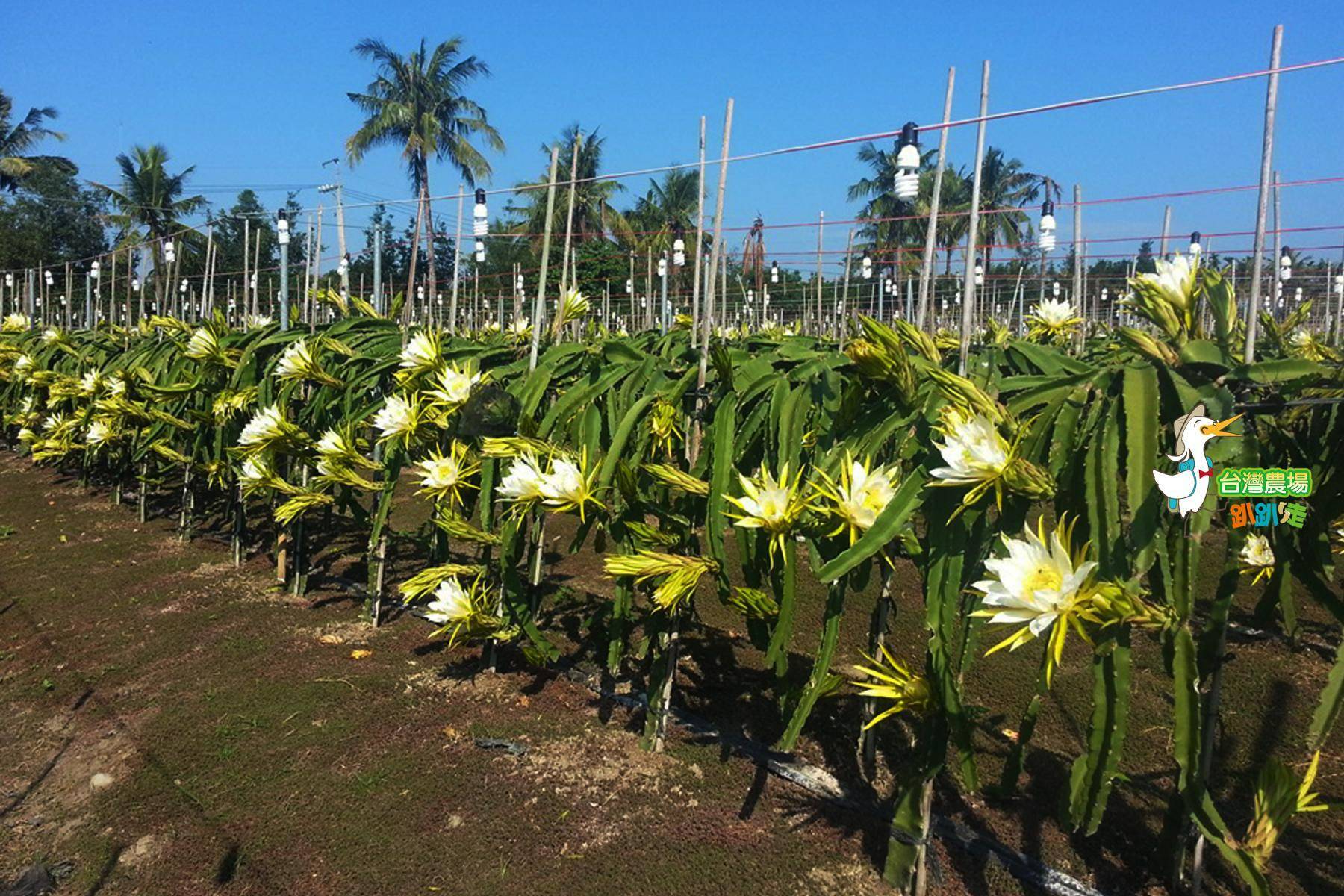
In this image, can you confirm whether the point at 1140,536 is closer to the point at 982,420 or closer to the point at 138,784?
the point at 982,420

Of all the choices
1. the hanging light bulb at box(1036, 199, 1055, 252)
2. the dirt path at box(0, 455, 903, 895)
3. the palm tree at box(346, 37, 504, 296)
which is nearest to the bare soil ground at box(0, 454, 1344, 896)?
the dirt path at box(0, 455, 903, 895)

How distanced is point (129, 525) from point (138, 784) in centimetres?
358

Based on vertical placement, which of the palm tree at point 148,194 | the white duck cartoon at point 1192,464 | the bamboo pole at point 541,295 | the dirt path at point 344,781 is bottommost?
the dirt path at point 344,781

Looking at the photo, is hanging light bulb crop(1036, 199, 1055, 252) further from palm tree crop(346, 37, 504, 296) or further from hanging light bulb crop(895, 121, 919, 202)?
palm tree crop(346, 37, 504, 296)

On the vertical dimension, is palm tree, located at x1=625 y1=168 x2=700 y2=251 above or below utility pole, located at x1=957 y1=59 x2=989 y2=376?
above

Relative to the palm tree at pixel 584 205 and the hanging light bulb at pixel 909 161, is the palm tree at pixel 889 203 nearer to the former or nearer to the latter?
the palm tree at pixel 584 205

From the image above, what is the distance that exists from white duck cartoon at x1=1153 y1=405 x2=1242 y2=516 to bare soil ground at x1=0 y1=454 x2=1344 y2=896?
3.96 feet

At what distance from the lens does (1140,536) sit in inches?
51.4

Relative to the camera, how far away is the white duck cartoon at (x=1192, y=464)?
1.31 metres

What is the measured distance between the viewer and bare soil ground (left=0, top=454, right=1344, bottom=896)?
7.04 ft

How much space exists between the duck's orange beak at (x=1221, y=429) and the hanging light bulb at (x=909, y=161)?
1.17 m

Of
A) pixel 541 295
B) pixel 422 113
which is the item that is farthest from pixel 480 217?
pixel 422 113

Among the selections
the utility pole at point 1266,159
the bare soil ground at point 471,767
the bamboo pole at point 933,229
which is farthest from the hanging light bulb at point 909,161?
the bare soil ground at point 471,767

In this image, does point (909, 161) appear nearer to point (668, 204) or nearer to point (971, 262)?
point (971, 262)
